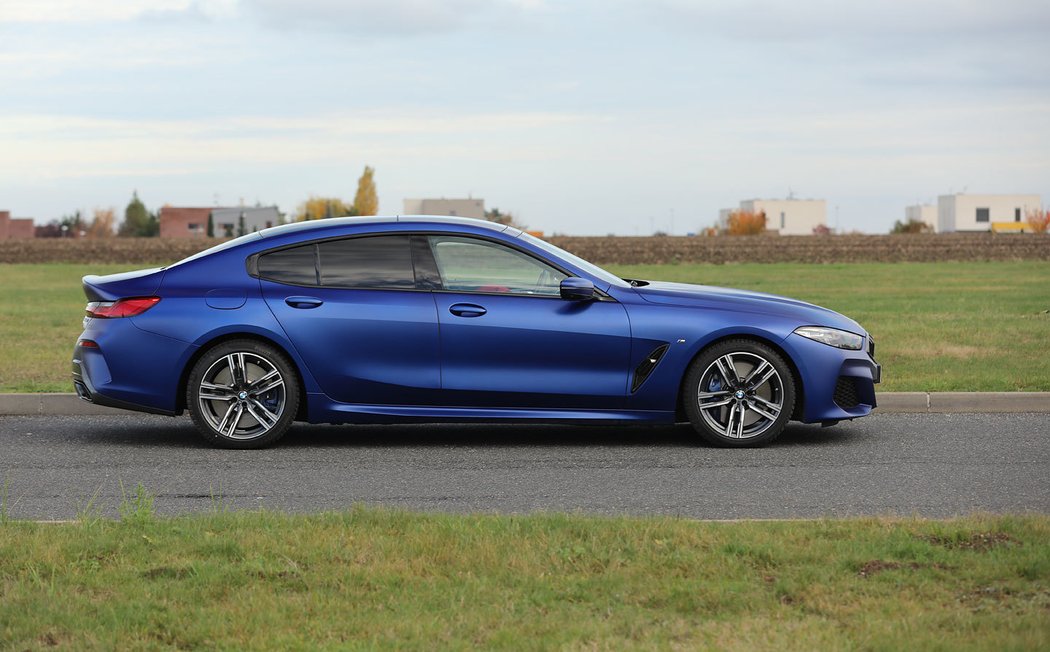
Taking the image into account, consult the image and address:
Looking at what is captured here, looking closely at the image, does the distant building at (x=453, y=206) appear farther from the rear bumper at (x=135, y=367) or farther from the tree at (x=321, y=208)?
the rear bumper at (x=135, y=367)

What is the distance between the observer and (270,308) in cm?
863

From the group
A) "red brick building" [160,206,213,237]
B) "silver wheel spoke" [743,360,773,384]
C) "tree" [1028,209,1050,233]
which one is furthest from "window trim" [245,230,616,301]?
"red brick building" [160,206,213,237]

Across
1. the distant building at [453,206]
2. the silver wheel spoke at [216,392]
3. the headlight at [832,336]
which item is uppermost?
the distant building at [453,206]

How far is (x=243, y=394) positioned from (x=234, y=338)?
0.37m

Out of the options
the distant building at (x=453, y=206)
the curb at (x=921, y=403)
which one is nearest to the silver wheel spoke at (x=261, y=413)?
the curb at (x=921, y=403)

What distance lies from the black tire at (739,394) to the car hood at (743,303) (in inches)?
9.9

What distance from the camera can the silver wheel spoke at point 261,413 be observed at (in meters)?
8.63

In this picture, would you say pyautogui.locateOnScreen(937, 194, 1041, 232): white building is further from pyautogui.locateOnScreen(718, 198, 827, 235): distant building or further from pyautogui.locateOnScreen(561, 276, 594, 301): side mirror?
pyautogui.locateOnScreen(561, 276, 594, 301): side mirror

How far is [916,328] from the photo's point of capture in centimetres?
1692

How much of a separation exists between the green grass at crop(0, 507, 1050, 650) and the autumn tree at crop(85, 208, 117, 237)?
166638 mm

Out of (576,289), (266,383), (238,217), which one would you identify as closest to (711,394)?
(576,289)

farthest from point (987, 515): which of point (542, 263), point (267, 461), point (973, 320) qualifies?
point (973, 320)

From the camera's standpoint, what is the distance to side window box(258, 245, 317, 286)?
8.79 metres

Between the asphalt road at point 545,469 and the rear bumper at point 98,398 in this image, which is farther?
the rear bumper at point 98,398
